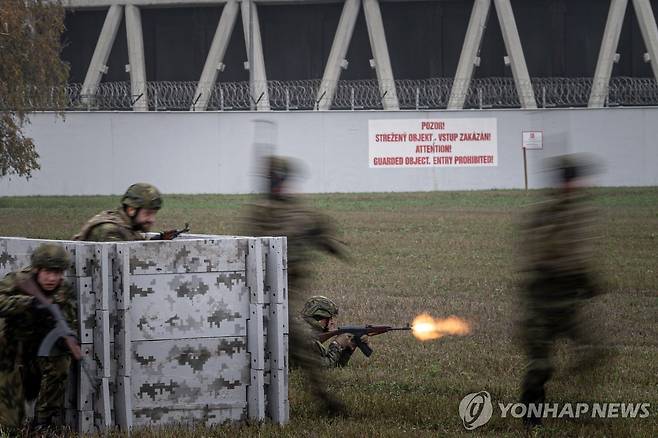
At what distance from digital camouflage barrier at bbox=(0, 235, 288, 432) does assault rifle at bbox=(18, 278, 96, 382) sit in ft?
0.91

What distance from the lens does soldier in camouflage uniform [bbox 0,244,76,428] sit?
707 cm

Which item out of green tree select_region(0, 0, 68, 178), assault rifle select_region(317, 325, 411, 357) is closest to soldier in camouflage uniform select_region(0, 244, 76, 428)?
assault rifle select_region(317, 325, 411, 357)

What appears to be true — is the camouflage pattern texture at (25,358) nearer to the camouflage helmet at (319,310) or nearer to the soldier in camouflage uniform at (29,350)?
the soldier in camouflage uniform at (29,350)

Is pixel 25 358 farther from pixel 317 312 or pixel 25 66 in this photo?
pixel 25 66

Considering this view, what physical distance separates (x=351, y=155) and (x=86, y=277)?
33761 millimetres

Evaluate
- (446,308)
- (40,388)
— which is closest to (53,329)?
(40,388)

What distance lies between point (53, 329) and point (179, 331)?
0.84 meters

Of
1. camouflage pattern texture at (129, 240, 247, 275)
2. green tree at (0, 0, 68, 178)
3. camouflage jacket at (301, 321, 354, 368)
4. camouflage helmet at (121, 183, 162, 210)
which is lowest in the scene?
camouflage jacket at (301, 321, 354, 368)

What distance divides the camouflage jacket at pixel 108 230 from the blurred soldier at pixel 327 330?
225 centimetres

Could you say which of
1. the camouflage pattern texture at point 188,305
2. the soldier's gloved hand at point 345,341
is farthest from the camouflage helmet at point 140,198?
the soldier's gloved hand at point 345,341

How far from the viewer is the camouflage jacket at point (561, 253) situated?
7262mm

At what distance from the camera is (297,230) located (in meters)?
8.78

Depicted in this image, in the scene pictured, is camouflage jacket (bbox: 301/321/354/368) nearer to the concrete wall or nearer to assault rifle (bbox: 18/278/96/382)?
assault rifle (bbox: 18/278/96/382)

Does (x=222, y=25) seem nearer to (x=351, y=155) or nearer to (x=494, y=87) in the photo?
(x=351, y=155)
